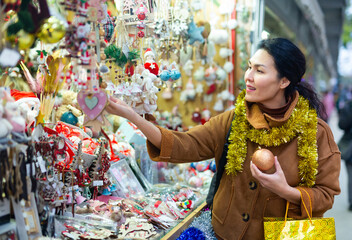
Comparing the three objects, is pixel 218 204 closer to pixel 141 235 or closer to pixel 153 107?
pixel 141 235

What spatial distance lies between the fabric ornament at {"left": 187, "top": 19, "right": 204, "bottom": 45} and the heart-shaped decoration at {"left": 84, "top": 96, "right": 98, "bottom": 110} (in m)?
1.74

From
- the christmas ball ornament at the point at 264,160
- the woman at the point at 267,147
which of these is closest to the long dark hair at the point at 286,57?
the woman at the point at 267,147

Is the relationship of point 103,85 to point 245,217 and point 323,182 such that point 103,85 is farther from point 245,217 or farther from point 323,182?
point 323,182

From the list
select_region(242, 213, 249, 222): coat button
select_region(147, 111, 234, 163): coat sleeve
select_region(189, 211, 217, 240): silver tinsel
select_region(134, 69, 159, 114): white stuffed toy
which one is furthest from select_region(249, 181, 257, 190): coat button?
select_region(134, 69, 159, 114): white stuffed toy

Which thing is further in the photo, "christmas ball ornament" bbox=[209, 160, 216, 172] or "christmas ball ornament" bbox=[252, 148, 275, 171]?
"christmas ball ornament" bbox=[209, 160, 216, 172]

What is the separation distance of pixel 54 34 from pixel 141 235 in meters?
0.92

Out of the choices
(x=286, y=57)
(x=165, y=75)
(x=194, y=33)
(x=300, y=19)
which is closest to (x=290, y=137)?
(x=286, y=57)

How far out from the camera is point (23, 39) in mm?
1184

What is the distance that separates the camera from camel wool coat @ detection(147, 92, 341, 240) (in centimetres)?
164

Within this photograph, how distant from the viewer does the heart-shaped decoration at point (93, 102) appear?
1323 mm

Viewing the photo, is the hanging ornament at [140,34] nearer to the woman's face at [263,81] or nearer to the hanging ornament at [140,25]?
the hanging ornament at [140,25]

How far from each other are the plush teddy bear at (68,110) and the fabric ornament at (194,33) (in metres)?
1.11

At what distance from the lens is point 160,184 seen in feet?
8.55

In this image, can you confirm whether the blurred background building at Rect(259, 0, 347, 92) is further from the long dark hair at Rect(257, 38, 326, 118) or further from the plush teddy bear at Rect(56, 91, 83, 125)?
the plush teddy bear at Rect(56, 91, 83, 125)
